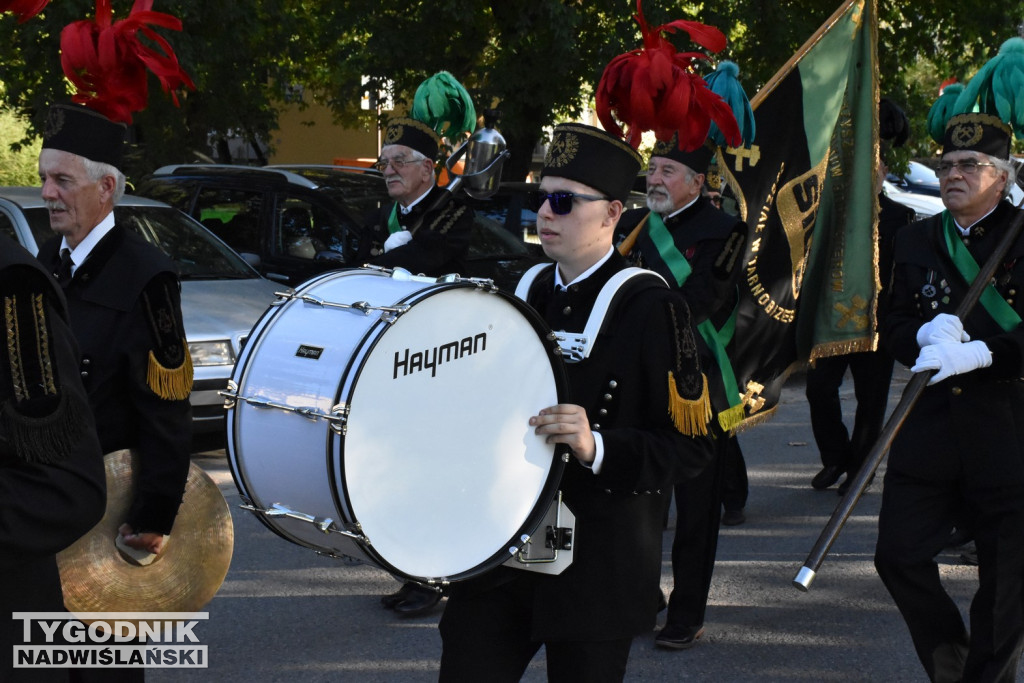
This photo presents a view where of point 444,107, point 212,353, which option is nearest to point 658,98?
point 444,107

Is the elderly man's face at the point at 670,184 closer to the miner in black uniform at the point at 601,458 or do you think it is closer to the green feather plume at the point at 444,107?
the green feather plume at the point at 444,107

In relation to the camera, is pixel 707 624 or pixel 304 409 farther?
pixel 707 624

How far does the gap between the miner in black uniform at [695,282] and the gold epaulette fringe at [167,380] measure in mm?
2121

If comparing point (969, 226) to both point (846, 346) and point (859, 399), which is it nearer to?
point (846, 346)

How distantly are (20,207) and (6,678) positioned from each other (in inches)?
261

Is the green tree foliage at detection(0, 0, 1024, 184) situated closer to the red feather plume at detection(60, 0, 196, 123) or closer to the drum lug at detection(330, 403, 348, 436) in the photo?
the red feather plume at detection(60, 0, 196, 123)

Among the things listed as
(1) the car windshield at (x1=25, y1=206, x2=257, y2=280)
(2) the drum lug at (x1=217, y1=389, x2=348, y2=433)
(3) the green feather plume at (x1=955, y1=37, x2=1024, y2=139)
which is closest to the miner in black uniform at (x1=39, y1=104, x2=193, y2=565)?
(2) the drum lug at (x1=217, y1=389, x2=348, y2=433)

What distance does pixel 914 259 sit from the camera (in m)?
4.40

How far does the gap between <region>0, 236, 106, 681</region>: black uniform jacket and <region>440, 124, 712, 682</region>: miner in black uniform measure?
1095 millimetres

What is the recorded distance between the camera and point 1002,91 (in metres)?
4.45

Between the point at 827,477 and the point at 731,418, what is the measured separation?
279cm

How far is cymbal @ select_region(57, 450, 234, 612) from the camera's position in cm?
305

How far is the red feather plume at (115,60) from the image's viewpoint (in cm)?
338

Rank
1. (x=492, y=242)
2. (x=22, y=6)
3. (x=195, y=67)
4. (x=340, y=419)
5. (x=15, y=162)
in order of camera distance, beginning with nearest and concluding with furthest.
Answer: (x=22, y=6) → (x=340, y=419) → (x=492, y=242) → (x=195, y=67) → (x=15, y=162)
